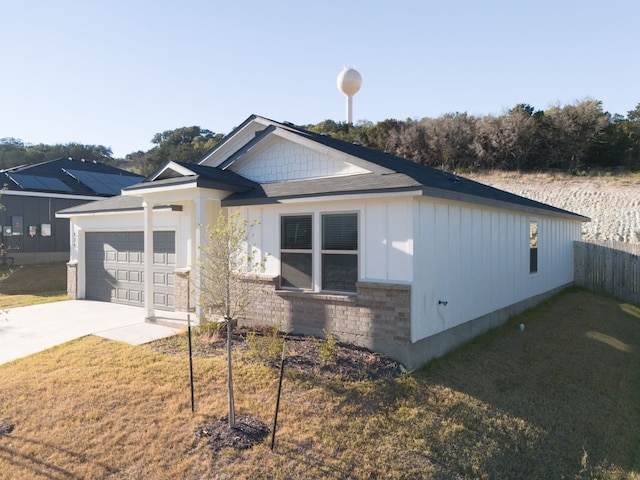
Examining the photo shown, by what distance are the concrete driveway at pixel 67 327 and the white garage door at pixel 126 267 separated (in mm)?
567

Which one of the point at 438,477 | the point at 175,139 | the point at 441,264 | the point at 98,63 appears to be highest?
the point at 175,139

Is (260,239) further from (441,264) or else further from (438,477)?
(438,477)

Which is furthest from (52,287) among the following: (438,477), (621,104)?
(621,104)

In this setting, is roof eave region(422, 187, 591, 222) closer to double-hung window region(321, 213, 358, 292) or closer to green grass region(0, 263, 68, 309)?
double-hung window region(321, 213, 358, 292)

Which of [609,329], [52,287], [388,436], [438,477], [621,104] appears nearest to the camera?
[438,477]

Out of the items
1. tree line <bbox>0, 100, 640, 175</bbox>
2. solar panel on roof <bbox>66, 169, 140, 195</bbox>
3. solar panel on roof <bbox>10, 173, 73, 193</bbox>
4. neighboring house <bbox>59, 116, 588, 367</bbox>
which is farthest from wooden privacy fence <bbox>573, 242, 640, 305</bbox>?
solar panel on roof <bbox>10, 173, 73, 193</bbox>

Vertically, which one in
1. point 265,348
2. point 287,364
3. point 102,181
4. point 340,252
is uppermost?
point 102,181

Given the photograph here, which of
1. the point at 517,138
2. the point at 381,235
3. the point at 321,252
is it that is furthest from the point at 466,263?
the point at 517,138

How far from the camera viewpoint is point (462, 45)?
1516 centimetres

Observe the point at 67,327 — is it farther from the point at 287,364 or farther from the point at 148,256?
the point at 287,364

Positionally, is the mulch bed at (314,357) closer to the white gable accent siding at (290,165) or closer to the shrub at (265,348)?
the shrub at (265,348)

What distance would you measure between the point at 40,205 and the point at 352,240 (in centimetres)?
2087

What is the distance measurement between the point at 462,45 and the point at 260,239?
10.9 meters

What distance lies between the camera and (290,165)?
9.65 m
